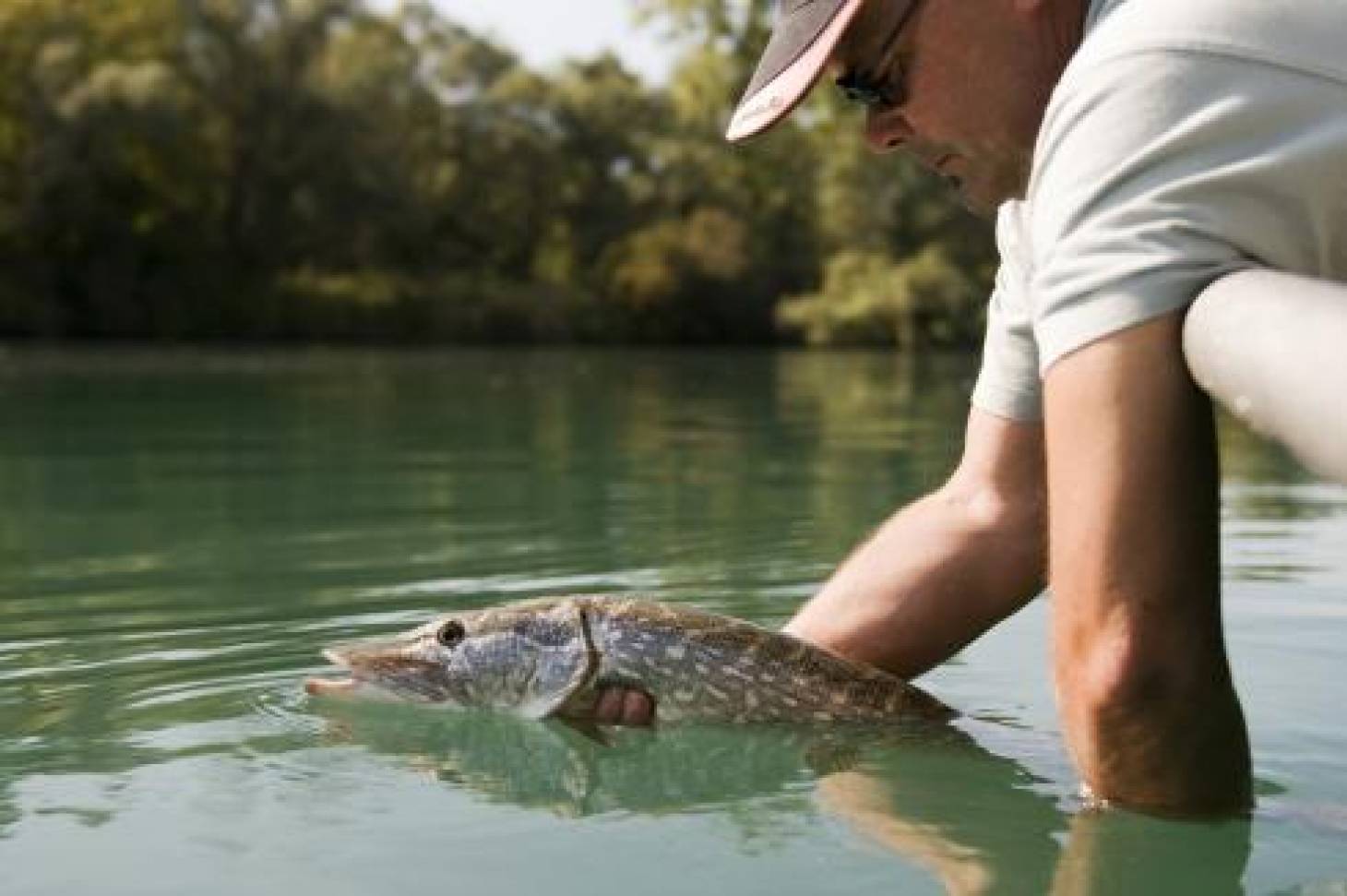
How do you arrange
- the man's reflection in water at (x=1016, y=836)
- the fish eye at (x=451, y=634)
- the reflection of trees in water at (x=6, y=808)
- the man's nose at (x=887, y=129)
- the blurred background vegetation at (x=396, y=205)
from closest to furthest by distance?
the man's reflection in water at (x=1016, y=836) < the man's nose at (x=887, y=129) < the reflection of trees in water at (x=6, y=808) < the fish eye at (x=451, y=634) < the blurred background vegetation at (x=396, y=205)

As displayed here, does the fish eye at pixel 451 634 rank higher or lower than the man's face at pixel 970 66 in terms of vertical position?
lower

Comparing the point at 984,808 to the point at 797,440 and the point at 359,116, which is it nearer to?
the point at 797,440

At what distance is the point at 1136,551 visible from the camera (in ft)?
10.4

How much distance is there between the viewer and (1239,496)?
12.0 meters

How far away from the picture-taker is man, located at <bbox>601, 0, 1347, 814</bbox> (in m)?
3.03

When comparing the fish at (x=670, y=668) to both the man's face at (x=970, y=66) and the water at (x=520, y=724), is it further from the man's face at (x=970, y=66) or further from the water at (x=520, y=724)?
the man's face at (x=970, y=66)

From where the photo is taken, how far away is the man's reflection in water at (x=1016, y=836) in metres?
3.66

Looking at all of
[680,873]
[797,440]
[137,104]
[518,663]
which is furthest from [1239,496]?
[137,104]

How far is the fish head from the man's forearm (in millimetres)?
671

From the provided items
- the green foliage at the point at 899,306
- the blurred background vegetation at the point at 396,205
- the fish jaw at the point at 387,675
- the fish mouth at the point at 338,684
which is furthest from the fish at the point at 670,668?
the green foliage at the point at 899,306

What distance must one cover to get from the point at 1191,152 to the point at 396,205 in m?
71.1

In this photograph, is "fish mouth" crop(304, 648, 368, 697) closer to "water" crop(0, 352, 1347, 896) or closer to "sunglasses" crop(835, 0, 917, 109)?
"water" crop(0, 352, 1347, 896)

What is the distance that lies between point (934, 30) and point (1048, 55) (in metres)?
0.20

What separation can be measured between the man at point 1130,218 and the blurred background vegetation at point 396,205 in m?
58.7
